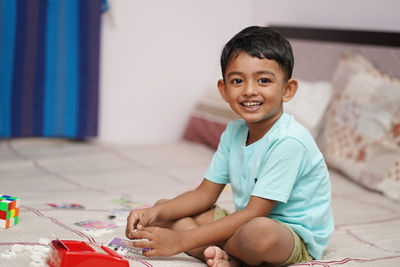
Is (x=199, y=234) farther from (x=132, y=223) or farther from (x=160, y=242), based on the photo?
(x=132, y=223)

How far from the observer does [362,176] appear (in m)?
2.19

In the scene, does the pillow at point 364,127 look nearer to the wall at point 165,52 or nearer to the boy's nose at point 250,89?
the wall at point 165,52

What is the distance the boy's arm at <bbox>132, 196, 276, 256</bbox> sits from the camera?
3.98 ft

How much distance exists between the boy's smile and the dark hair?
0.01m

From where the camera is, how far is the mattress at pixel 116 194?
1.39 metres

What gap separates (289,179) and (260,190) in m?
0.07

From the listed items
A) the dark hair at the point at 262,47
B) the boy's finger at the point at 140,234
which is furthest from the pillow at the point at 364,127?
the boy's finger at the point at 140,234

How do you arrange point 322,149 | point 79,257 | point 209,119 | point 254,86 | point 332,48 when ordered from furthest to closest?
1. point 209,119
2. point 332,48
3. point 322,149
4. point 254,86
5. point 79,257

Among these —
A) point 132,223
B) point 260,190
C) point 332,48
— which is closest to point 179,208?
point 132,223

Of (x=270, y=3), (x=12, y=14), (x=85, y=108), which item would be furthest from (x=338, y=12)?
(x=12, y=14)

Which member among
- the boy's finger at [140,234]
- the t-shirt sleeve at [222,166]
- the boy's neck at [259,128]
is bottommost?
the boy's finger at [140,234]

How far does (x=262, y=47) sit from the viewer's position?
4.30ft

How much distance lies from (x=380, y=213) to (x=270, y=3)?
162 cm

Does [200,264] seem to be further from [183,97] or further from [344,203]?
[183,97]
